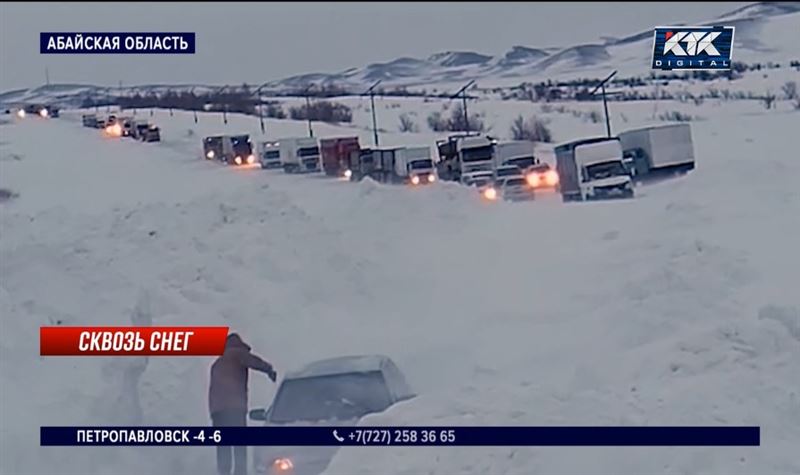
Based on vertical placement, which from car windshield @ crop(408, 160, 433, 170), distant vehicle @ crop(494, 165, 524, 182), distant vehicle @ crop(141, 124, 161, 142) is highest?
distant vehicle @ crop(141, 124, 161, 142)

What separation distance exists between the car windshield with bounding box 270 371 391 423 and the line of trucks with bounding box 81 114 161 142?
106cm

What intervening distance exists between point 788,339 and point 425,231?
4.19 feet

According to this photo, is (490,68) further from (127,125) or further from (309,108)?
(127,125)

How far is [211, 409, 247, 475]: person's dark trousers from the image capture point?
4.30 m

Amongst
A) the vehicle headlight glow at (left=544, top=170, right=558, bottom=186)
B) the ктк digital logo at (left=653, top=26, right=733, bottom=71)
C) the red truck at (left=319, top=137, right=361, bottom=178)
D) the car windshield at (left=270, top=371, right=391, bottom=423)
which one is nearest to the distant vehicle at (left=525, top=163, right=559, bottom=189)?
the vehicle headlight glow at (left=544, top=170, right=558, bottom=186)

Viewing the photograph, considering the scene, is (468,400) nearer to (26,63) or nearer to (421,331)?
(421,331)

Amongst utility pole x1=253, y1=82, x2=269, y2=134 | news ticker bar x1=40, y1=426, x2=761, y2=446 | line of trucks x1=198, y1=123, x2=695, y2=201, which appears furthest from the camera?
utility pole x1=253, y1=82, x2=269, y2=134

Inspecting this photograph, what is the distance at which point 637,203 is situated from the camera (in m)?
4.36

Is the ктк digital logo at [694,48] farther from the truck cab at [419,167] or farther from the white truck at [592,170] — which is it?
the truck cab at [419,167]

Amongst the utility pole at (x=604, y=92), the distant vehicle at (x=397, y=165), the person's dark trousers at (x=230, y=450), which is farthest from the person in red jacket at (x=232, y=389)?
the utility pole at (x=604, y=92)

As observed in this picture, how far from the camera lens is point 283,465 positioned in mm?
4281

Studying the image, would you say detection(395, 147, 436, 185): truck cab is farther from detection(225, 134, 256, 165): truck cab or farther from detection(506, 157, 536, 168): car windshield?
detection(225, 134, 256, 165): truck cab

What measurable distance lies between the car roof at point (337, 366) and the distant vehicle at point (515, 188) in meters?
0.71

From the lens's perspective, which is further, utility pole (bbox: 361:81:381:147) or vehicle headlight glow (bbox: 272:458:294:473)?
utility pole (bbox: 361:81:381:147)
